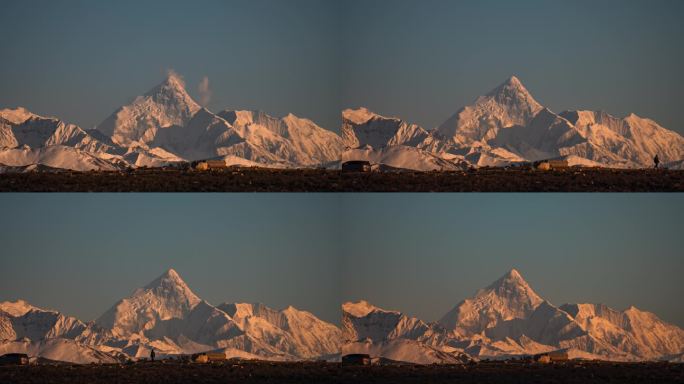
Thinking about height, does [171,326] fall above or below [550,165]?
below

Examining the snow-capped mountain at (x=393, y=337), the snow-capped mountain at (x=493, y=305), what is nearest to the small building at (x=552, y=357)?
the snow-capped mountain at (x=493, y=305)

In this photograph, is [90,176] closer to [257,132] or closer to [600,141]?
[257,132]

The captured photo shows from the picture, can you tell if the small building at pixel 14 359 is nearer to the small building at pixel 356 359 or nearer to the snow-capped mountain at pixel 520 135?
the small building at pixel 356 359

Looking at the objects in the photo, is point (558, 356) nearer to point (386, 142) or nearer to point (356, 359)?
point (356, 359)

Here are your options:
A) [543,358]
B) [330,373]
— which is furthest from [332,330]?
[543,358]

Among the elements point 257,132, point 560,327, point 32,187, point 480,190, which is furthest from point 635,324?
point 32,187

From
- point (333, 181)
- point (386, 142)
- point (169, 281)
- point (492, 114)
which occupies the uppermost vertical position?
point (492, 114)
